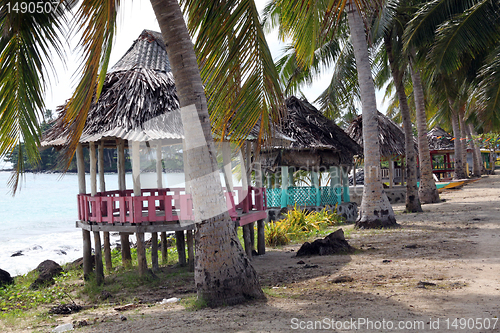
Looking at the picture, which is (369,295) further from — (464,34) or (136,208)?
(464,34)

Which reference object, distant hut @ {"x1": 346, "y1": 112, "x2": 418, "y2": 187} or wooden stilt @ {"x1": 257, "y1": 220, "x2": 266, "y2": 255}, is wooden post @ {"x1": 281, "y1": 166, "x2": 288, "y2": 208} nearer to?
wooden stilt @ {"x1": 257, "y1": 220, "x2": 266, "y2": 255}

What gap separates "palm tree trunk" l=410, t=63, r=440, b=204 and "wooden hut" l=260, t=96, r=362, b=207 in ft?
7.99

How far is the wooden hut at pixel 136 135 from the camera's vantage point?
25.9 ft

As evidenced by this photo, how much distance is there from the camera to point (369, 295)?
17.8 ft

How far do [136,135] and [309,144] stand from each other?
8285 millimetres

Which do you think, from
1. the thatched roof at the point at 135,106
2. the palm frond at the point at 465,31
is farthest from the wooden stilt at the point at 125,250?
the palm frond at the point at 465,31

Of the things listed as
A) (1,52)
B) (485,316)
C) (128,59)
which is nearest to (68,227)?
(128,59)

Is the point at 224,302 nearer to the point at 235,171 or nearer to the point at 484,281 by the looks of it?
the point at 484,281

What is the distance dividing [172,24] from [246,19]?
90 cm

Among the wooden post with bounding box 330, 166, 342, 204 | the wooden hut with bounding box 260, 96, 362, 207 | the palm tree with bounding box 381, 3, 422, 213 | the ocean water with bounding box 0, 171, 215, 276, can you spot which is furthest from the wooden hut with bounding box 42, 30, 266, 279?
the palm tree with bounding box 381, 3, 422, 213

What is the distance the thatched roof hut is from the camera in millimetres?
15062

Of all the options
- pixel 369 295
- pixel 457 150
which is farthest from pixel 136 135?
pixel 457 150

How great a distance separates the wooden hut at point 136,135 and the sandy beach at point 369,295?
1.26 m

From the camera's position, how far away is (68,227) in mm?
27203
